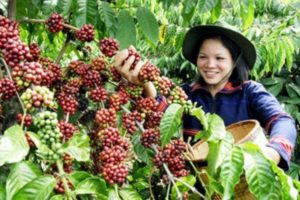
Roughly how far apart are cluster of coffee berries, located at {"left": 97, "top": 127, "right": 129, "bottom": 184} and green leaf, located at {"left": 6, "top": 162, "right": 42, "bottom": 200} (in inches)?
5.0

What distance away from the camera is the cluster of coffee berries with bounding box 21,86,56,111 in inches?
36.8

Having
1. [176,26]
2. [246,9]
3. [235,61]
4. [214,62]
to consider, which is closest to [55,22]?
[246,9]

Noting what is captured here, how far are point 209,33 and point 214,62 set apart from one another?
0.48 ft

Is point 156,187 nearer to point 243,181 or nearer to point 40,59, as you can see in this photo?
point 243,181

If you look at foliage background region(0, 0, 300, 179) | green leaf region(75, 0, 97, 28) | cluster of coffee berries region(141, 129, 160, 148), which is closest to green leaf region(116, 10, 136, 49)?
foliage background region(0, 0, 300, 179)

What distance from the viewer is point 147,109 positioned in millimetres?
1157

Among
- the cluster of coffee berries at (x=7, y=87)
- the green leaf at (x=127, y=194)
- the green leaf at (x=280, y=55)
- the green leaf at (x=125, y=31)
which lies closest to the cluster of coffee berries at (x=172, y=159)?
the green leaf at (x=127, y=194)

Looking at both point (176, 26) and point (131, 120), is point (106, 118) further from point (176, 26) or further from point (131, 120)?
point (176, 26)

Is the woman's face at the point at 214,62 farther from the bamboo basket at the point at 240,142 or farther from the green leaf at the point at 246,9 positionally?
the bamboo basket at the point at 240,142

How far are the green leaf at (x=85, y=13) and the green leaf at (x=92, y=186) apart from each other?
0.57m

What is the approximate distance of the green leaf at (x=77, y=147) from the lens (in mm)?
938

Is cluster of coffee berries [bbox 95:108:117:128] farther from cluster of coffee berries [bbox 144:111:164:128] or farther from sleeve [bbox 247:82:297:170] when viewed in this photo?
sleeve [bbox 247:82:297:170]

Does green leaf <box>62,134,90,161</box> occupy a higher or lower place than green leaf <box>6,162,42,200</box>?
higher

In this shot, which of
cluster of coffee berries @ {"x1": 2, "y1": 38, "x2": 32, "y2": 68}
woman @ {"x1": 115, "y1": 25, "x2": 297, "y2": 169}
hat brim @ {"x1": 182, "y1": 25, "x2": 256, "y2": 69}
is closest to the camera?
cluster of coffee berries @ {"x1": 2, "y1": 38, "x2": 32, "y2": 68}
